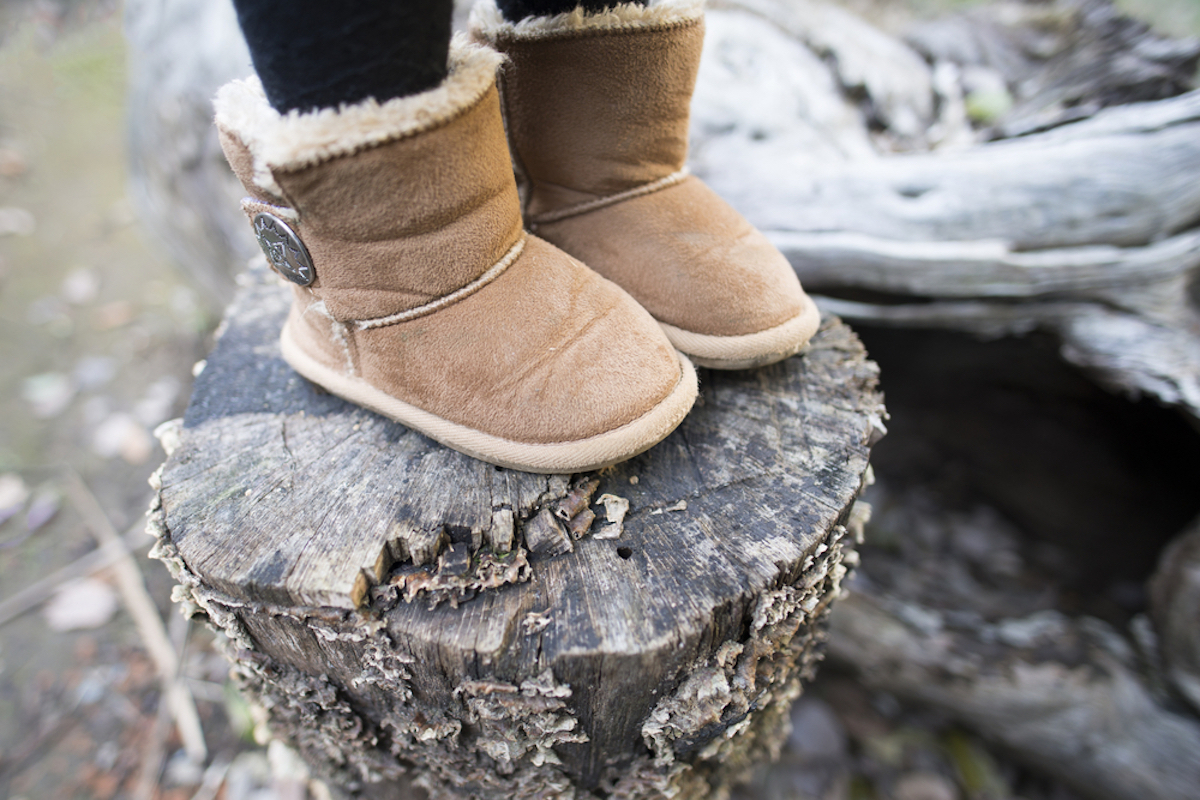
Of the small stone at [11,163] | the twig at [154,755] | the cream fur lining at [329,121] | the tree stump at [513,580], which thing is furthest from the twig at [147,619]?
the small stone at [11,163]

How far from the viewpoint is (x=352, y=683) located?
81 cm

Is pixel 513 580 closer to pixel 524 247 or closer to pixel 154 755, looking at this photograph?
pixel 524 247

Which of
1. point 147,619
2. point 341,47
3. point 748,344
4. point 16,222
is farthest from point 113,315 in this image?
point 748,344

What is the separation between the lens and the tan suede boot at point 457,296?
2.31 feet

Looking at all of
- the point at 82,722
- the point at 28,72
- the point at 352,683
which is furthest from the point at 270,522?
the point at 28,72

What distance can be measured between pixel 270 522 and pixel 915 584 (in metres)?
1.67

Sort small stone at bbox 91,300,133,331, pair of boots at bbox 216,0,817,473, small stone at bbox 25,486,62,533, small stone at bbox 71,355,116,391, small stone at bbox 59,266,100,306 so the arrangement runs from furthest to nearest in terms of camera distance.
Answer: small stone at bbox 59,266,100,306, small stone at bbox 91,300,133,331, small stone at bbox 71,355,116,391, small stone at bbox 25,486,62,533, pair of boots at bbox 216,0,817,473

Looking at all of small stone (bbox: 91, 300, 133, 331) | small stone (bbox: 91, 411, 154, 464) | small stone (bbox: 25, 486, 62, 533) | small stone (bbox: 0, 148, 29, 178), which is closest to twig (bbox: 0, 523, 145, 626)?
small stone (bbox: 25, 486, 62, 533)

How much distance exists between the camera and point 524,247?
897 millimetres

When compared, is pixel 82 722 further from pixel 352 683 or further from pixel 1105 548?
pixel 1105 548

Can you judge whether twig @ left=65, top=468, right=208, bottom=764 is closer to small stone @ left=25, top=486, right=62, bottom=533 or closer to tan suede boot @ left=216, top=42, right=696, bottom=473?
small stone @ left=25, top=486, right=62, bottom=533

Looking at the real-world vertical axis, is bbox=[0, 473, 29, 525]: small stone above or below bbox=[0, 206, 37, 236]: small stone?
below

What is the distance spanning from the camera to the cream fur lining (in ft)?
2.14

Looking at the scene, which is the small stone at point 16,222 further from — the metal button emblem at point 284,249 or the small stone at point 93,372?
the metal button emblem at point 284,249
